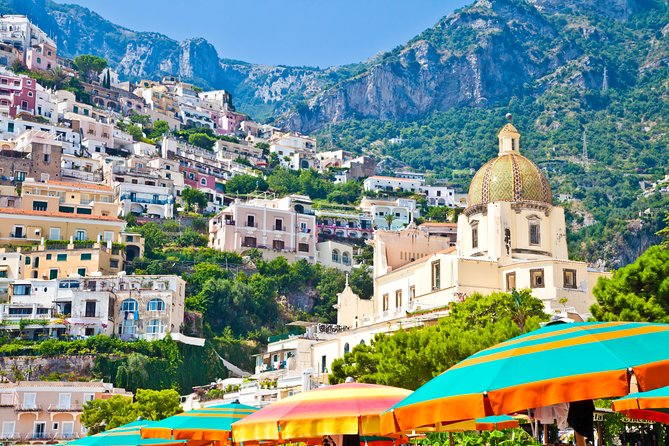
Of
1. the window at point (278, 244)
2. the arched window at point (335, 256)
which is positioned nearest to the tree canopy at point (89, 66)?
the window at point (278, 244)

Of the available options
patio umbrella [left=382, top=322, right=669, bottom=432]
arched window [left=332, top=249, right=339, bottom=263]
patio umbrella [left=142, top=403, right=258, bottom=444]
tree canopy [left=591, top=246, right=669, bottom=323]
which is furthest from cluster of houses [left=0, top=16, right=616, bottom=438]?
patio umbrella [left=382, top=322, right=669, bottom=432]

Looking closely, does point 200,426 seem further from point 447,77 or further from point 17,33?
point 447,77

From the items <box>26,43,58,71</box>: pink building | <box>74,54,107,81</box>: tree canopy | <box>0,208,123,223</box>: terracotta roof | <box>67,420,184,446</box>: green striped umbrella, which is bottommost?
<box>67,420,184,446</box>: green striped umbrella

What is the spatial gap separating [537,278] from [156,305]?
29.9m

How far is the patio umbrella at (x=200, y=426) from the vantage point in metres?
15.9

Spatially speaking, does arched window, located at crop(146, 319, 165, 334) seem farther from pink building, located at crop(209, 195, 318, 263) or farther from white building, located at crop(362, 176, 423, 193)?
white building, located at crop(362, 176, 423, 193)

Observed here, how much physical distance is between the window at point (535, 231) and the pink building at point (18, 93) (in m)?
71.2

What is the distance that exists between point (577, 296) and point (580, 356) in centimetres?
3189

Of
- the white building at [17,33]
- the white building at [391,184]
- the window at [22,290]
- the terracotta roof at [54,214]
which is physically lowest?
the window at [22,290]

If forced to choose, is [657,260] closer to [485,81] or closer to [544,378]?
[544,378]

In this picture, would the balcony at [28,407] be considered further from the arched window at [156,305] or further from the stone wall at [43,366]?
the arched window at [156,305]

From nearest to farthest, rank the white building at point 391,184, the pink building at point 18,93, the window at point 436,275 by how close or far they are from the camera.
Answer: the window at point 436,275 < the pink building at point 18,93 < the white building at point 391,184

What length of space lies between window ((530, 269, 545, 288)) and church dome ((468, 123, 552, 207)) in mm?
3766

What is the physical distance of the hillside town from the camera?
42.4 m
